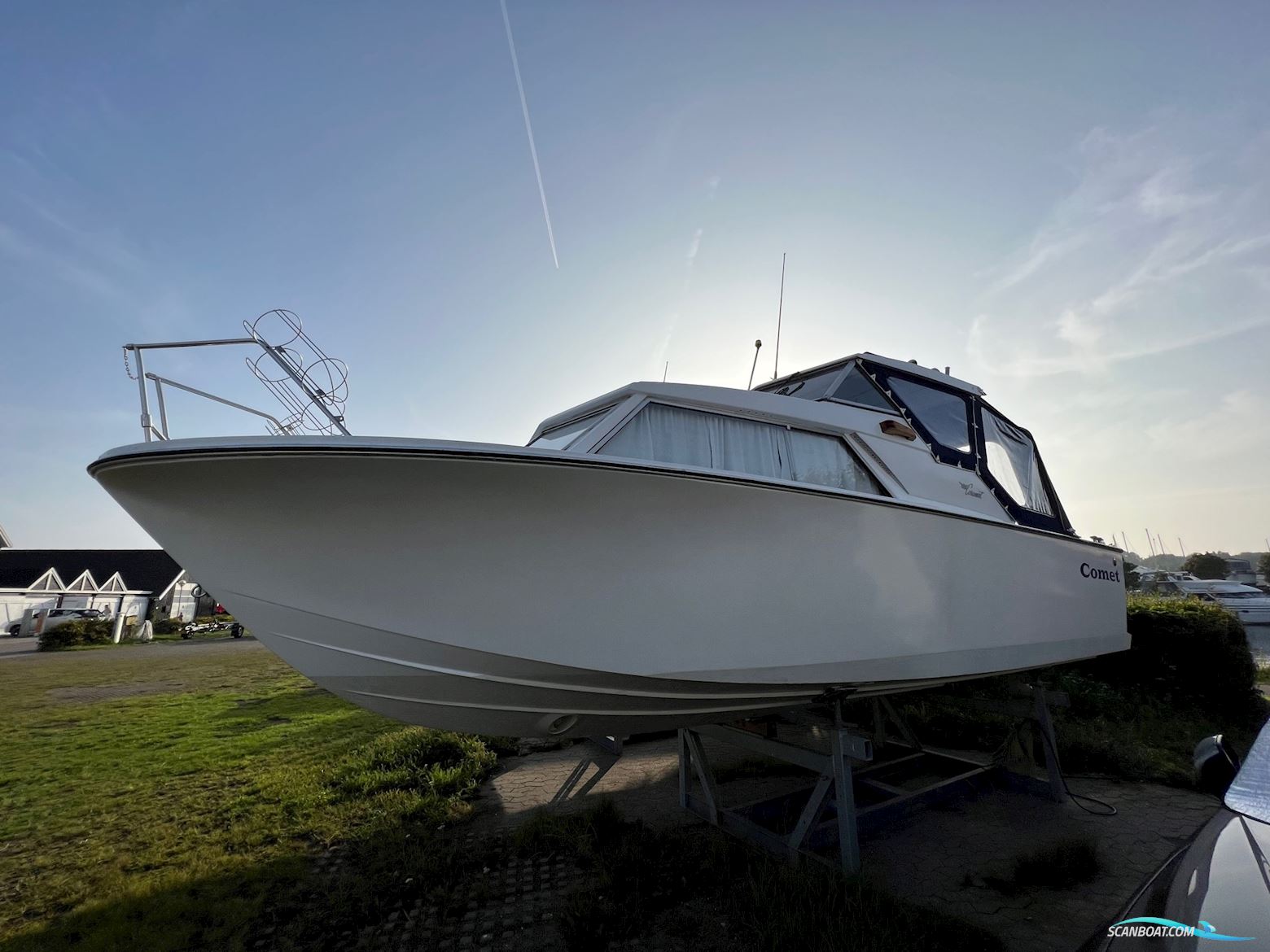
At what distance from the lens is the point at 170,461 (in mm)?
2139

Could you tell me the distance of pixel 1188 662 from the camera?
7000 millimetres

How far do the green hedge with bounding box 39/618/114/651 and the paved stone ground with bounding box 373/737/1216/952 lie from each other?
21452 mm

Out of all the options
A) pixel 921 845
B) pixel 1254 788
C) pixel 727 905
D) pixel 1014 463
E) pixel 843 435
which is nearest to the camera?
pixel 1254 788

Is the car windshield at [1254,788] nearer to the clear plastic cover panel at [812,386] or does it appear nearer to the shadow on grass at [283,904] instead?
the clear plastic cover panel at [812,386]

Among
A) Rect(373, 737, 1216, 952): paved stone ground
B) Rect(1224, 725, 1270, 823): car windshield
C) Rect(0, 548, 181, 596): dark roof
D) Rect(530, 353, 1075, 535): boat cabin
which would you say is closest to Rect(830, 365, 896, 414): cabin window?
Rect(530, 353, 1075, 535): boat cabin

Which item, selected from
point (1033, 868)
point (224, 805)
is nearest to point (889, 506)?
point (1033, 868)

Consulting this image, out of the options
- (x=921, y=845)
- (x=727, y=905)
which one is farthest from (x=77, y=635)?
(x=921, y=845)

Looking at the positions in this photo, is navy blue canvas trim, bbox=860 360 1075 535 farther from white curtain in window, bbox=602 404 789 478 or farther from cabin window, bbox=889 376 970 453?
white curtain in window, bbox=602 404 789 478

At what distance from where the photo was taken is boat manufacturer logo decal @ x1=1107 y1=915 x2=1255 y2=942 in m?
1.12

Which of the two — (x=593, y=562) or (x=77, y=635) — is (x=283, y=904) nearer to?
(x=593, y=562)

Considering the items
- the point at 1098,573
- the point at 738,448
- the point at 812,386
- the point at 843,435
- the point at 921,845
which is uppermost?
the point at 812,386

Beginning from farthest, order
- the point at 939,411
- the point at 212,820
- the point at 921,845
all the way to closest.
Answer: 1. the point at 939,411
2. the point at 212,820
3. the point at 921,845

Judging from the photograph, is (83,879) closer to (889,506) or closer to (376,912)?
(376,912)

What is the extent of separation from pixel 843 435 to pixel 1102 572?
2843 mm
